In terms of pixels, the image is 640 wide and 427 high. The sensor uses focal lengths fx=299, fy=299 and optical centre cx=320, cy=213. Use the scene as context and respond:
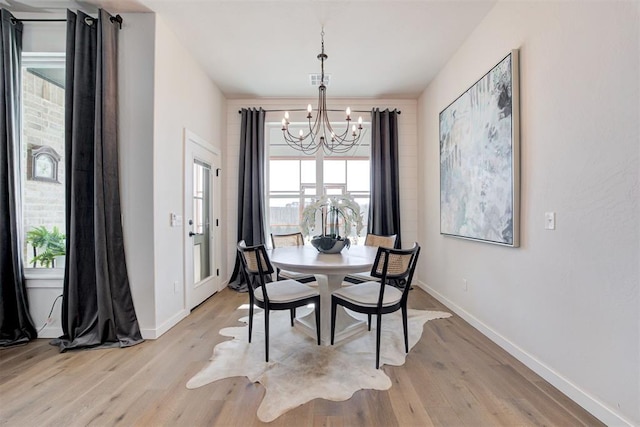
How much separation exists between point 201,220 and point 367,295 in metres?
2.46

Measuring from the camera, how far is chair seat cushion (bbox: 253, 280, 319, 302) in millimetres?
2299

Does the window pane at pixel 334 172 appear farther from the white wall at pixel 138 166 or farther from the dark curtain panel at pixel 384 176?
the white wall at pixel 138 166

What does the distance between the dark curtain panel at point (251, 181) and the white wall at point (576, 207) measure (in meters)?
3.05

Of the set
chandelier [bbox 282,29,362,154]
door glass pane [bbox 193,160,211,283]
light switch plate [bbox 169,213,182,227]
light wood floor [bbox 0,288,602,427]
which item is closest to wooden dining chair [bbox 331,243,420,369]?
light wood floor [bbox 0,288,602,427]

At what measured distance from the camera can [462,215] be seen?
3113 millimetres

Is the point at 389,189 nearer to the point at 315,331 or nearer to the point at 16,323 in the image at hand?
the point at 315,331

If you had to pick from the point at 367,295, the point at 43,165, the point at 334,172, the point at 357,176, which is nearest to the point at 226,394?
the point at 367,295

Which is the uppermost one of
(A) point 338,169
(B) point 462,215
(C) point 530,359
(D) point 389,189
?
(A) point 338,169

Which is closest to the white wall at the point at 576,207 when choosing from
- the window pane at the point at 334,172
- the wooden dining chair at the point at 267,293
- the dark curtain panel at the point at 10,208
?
the wooden dining chair at the point at 267,293

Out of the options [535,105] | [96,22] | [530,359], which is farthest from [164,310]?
[535,105]

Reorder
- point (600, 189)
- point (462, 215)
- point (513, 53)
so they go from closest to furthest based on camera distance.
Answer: point (600, 189) → point (513, 53) → point (462, 215)

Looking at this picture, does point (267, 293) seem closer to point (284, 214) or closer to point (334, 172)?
point (284, 214)

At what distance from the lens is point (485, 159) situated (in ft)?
8.82

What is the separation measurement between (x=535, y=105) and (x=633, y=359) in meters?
1.62
